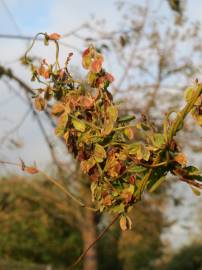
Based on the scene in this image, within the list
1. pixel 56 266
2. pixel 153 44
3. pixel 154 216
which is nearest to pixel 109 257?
pixel 56 266

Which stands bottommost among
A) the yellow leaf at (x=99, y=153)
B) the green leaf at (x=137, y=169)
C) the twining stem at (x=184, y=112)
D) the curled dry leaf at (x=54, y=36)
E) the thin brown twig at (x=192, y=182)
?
the thin brown twig at (x=192, y=182)

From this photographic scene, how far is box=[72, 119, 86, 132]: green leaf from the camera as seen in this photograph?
1.47 meters

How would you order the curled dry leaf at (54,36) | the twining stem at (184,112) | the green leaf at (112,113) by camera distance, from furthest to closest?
the curled dry leaf at (54,36), the green leaf at (112,113), the twining stem at (184,112)

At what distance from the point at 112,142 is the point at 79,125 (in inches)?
3.6

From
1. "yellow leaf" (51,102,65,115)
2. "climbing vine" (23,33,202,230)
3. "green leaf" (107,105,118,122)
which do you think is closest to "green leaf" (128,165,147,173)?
"climbing vine" (23,33,202,230)

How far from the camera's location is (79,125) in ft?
Answer: 4.86

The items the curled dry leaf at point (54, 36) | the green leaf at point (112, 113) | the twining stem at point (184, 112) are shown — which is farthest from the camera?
the curled dry leaf at point (54, 36)

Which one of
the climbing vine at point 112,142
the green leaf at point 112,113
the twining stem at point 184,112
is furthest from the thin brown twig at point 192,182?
the green leaf at point 112,113

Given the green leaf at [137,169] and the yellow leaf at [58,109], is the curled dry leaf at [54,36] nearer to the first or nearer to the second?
the yellow leaf at [58,109]

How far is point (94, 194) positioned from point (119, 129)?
17 cm

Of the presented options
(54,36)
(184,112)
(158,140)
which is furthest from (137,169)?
(54,36)

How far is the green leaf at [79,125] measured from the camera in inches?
57.8

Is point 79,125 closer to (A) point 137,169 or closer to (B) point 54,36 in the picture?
(A) point 137,169

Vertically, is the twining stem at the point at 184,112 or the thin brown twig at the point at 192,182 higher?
the twining stem at the point at 184,112
